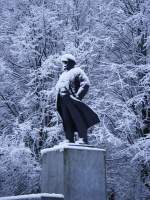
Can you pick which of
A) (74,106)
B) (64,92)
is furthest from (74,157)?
(64,92)

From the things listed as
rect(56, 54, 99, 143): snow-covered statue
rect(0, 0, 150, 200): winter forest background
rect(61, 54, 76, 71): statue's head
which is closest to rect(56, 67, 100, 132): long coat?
rect(56, 54, 99, 143): snow-covered statue

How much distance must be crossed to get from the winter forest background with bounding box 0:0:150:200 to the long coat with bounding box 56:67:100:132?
3.87 meters

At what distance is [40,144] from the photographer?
12.2 meters

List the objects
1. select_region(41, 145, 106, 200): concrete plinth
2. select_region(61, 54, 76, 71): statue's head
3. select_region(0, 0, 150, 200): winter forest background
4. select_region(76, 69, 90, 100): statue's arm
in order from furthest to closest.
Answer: select_region(0, 0, 150, 200): winter forest background → select_region(61, 54, 76, 71): statue's head → select_region(76, 69, 90, 100): statue's arm → select_region(41, 145, 106, 200): concrete plinth

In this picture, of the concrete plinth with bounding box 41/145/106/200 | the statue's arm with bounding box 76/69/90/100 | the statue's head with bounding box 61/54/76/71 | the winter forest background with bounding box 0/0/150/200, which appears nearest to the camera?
the concrete plinth with bounding box 41/145/106/200

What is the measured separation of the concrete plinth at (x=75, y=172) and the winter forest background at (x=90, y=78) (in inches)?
158

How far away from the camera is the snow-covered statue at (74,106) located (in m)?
6.84

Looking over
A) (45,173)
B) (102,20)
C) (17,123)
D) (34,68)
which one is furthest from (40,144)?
(45,173)

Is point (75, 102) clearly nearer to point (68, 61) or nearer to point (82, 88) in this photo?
point (82, 88)

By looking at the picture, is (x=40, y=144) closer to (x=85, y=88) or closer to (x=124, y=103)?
(x=124, y=103)

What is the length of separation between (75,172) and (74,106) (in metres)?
1.11

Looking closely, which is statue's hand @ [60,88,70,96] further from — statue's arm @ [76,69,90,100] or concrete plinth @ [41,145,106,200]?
concrete plinth @ [41,145,106,200]

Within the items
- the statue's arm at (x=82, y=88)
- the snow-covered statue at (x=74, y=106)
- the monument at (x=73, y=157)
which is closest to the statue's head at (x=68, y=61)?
the monument at (x=73, y=157)

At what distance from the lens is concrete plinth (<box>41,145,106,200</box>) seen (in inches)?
247
